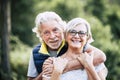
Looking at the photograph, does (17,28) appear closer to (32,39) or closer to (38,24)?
(32,39)

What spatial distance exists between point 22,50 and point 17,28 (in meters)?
3.26

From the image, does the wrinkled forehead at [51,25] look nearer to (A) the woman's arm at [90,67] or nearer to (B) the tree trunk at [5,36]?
(A) the woman's arm at [90,67]

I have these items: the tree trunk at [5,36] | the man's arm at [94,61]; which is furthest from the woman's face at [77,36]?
the tree trunk at [5,36]

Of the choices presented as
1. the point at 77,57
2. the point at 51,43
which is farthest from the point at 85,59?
the point at 51,43

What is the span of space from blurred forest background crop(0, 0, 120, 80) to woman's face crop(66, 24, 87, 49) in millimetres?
7268

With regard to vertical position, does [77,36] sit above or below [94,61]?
above

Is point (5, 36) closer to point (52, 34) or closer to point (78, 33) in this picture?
point (52, 34)

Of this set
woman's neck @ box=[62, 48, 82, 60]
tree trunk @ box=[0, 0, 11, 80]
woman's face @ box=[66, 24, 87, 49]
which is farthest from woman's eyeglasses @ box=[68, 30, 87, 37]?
tree trunk @ box=[0, 0, 11, 80]

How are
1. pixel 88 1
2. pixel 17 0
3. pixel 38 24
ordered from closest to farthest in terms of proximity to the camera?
pixel 38 24
pixel 17 0
pixel 88 1

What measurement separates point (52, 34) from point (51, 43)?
0.09m

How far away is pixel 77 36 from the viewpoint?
4426 millimetres

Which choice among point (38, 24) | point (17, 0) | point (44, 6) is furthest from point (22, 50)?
point (38, 24)

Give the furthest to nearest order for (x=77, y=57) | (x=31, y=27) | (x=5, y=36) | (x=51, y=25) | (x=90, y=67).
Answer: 1. (x=31, y=27)
2. (x=5, y=36)
3. (x=51, y=25)
4. (x=77, y=57)
5. (x=90, y=67)

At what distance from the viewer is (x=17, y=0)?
902 inches
